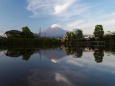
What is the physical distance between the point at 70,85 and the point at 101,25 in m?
74.5

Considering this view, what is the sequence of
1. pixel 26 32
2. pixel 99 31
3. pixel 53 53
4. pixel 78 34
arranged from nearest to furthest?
pixel 53 53 → pixel 26 32 → pixel 99 31 → pixel 78 34

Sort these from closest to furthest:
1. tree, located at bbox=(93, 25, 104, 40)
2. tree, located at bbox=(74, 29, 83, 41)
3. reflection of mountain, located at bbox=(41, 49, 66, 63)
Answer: reflection of mountain, located at bbox=(41, 49, 66, 63)
tree, located at bbox=(93, 25, 104, 40)
tree, located at bbox=(74, 29, 83, 41)

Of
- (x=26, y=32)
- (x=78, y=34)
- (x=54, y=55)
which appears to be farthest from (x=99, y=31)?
(x=54, y=55)

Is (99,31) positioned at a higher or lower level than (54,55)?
higher

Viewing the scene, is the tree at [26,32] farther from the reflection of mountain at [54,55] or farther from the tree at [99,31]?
the reflection of mountain at [54,55]

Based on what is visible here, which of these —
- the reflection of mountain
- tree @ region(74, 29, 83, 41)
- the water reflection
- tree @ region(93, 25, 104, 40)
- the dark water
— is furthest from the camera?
tree @ region(74, 29, 83, 41)

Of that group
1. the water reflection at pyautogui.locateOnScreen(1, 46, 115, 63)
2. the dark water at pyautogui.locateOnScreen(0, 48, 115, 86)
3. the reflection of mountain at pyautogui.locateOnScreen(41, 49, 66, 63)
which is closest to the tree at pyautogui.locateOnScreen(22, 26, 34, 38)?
the water reflection at pyautogui.locateOnScreen(1, 46, 115, 63)

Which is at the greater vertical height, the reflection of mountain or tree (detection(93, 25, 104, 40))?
tree (detection(93, 25, 104, 40))

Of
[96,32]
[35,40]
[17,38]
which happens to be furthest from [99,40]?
[17,38]

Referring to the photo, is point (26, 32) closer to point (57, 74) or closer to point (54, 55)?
A: point (54, 55)

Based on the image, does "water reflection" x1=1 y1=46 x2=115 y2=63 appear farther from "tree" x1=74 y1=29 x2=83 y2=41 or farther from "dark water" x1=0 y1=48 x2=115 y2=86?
"tree" x1=74 y1=29 x2=83 y2=41

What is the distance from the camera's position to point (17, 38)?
7138 centimetres

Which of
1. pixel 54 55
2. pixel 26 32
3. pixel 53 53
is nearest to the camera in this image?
pixel 54 55

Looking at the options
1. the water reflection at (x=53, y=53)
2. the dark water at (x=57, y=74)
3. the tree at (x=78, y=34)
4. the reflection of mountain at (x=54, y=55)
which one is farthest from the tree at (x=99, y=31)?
the dark water at (x=57, y=74)
